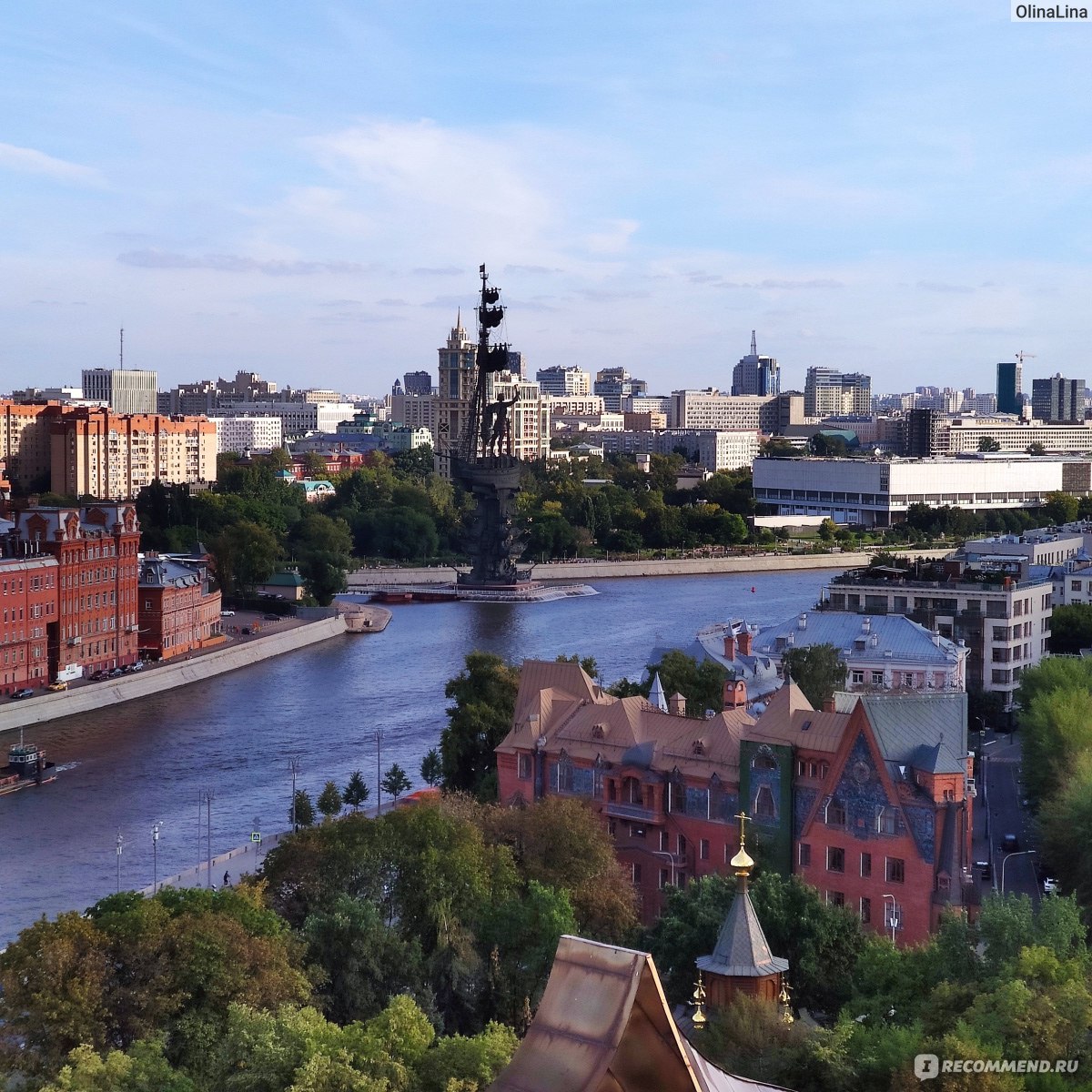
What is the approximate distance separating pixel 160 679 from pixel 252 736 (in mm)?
6293

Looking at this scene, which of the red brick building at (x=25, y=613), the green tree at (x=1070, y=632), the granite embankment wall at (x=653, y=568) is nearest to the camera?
the red brick building at (x=25, y=613)

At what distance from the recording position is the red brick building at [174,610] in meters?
37.4

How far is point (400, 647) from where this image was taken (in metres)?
41.3

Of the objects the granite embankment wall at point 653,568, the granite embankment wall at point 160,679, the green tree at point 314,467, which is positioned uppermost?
the green tree at point 314,467

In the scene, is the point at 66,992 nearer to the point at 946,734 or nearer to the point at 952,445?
the point at 946,734

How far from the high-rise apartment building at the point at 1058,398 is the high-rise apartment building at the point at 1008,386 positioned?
7973 mm

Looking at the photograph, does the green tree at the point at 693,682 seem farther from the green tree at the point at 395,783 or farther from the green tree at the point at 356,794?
the green tree at the point at 356,794

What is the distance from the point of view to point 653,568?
6153cm

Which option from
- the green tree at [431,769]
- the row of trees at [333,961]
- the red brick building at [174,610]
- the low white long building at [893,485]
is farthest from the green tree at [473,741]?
the low white long building at [893,485]

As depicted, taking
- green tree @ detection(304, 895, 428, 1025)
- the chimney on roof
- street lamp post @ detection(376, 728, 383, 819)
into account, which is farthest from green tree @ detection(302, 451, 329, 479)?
green tree @ detection(304, 895, 428, 1025)

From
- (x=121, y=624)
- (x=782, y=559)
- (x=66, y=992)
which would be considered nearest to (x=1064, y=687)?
(x=66, y=992)

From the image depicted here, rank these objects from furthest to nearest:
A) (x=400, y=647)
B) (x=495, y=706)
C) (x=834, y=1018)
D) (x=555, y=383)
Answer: (x=555, y=383), (x=400, y=647), (x=495, y=706), (x=834, y=1018)

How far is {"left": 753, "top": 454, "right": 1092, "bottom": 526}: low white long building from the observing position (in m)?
80.8

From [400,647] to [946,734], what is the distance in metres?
25.6
